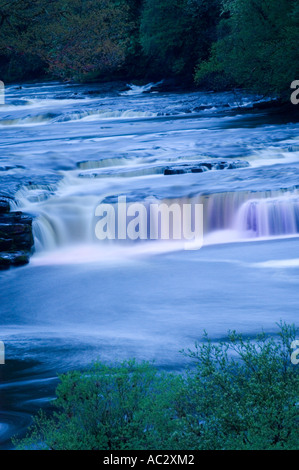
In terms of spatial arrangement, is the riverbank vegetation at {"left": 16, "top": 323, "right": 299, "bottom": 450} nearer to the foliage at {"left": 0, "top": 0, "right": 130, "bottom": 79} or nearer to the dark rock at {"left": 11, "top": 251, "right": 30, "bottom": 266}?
the foliage at {"left": 0, "top": 0, "right": 130, "bottom": 79}

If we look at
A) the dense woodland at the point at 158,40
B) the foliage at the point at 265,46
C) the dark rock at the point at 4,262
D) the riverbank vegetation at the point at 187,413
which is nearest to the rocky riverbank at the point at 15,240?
the dark rock at the point at 4,262

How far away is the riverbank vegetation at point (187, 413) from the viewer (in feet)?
15.0

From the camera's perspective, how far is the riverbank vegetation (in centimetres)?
458

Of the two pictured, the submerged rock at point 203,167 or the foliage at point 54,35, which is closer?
the foliage at point 54,35

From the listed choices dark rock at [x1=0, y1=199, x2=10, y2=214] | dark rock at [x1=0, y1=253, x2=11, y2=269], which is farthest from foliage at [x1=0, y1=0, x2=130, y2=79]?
dark rock at [x1=0, y1=199, x2=10, y2=214]

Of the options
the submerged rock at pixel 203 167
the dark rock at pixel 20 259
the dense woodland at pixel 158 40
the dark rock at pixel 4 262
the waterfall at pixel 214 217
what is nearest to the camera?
the dense woodland at pixel 158 40

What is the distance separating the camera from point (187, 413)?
4875 millimetres

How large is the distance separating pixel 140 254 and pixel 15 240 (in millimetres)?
2209

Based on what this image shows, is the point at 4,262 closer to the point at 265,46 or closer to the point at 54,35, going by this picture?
the point at 54,35

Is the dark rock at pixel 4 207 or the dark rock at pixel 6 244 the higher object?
the dark rock at pixel 4 207

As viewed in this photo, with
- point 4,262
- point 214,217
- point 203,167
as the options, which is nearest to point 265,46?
point 203,167

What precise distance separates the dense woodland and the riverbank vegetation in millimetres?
4950

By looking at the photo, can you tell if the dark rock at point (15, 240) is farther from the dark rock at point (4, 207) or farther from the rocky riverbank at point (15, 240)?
the dark rock at point (4, 207)

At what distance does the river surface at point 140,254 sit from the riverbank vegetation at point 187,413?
1.48 meters
